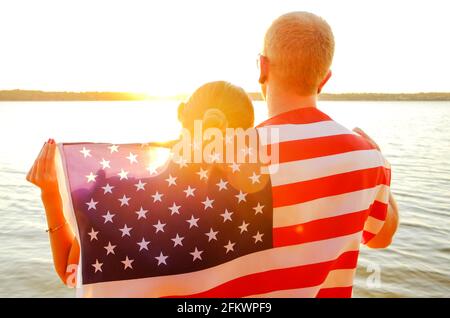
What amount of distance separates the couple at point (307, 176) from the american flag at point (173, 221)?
93 mm

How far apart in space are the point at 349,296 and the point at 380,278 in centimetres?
522

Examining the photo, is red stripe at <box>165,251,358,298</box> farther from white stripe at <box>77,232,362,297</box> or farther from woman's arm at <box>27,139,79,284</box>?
woman's arm at <box>27,139,79,284</box>

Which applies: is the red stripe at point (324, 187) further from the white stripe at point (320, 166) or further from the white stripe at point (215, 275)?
the white stripe at point (215, 275)

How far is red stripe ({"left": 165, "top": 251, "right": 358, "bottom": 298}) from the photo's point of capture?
1625mm

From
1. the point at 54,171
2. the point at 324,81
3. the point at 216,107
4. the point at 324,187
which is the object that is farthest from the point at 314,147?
the point at 54,171

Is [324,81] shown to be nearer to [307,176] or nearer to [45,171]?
[307,176]

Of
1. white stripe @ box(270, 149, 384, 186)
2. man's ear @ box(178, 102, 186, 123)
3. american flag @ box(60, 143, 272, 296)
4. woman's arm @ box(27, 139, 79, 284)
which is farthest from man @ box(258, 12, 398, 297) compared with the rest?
woman's arm @ box(27, 139, 79, 284)

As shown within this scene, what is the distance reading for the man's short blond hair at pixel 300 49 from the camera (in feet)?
5.20

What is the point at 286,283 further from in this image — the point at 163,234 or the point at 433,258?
the point at 433,258

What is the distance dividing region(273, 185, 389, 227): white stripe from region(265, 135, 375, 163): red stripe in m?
0.17

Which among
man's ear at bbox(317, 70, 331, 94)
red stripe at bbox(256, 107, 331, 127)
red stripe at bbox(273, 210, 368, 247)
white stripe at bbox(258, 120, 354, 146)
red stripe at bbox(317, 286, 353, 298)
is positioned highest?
man's ear at bbox(317, 70, 331, 94)

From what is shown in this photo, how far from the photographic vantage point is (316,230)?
1639 mm

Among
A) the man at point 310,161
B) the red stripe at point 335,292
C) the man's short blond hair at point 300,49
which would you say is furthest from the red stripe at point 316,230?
the man's short blond hair at point 300,49

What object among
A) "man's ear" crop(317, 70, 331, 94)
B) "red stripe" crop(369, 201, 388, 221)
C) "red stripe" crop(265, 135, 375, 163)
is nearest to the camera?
"red stripe" crop(265, 135, 375, 163)
